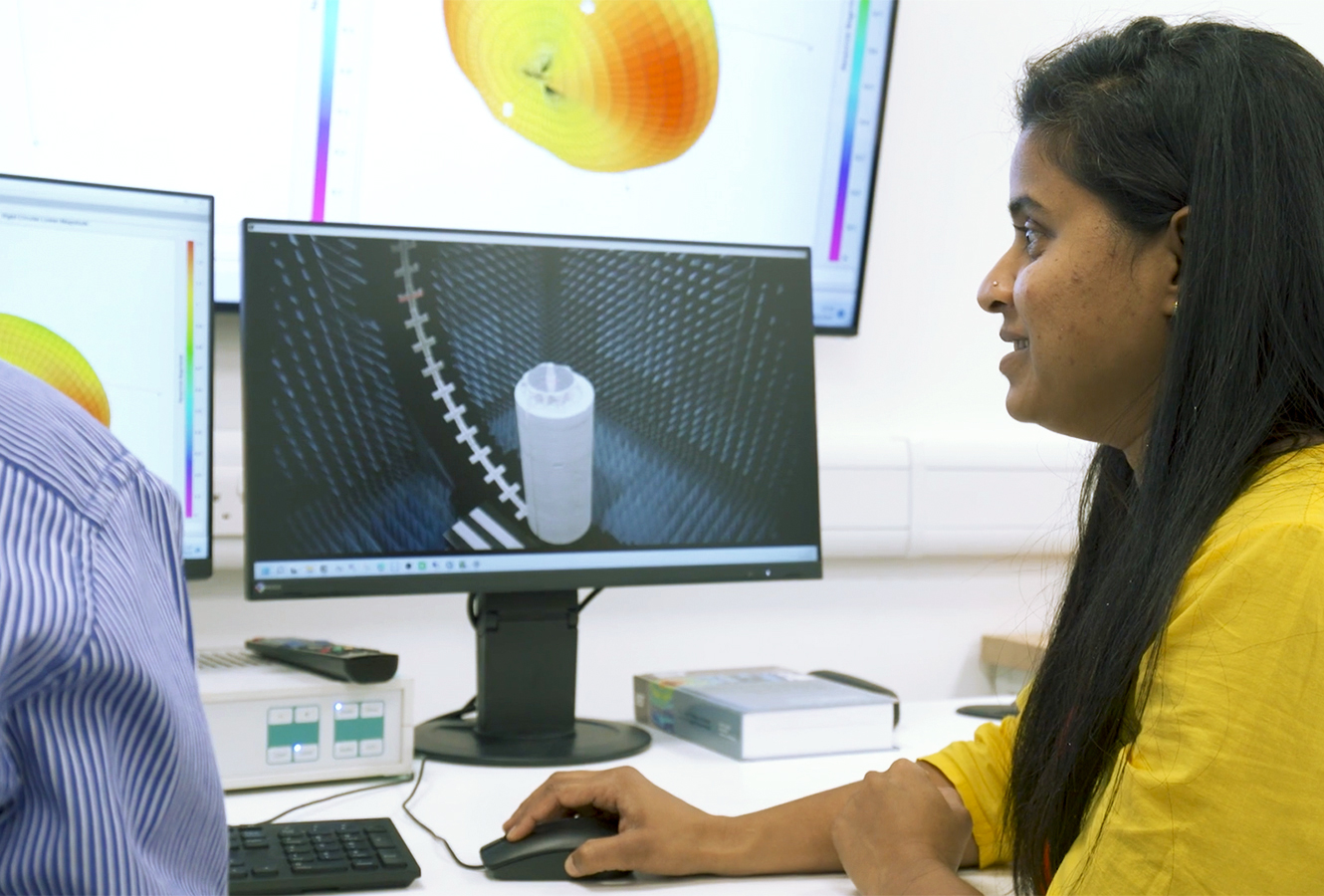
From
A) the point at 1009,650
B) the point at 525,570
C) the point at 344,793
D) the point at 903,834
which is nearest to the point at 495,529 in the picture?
the point at 525,570

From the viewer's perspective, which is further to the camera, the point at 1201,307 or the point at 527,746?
the point at 527,746

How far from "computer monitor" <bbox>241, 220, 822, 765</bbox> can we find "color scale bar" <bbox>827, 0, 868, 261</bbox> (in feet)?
1.77

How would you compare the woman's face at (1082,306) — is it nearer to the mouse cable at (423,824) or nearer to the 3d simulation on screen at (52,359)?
the mouse cable at (423,824)

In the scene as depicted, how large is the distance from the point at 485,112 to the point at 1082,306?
108 centimetres

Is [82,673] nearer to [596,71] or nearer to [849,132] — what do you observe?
[596,71]

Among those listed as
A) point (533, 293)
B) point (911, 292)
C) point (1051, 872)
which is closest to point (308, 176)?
point (533, 293)

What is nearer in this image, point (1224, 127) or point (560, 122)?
point (1224, 127)

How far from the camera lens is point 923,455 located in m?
2.00

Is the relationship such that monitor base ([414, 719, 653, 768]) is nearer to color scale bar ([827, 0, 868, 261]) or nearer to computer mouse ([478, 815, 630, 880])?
computer mouse ([478, 815, 630, 880])

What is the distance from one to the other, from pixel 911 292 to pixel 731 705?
966 millimetres

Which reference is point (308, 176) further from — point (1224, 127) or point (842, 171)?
point (1224, 127)

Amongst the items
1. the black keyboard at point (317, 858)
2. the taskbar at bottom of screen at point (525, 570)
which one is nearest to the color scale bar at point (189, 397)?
the taskbar at bottom of screen at point (525, 570)

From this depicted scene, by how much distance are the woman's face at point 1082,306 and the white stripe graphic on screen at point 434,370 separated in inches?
21.5

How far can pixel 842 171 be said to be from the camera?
76.6 inches
